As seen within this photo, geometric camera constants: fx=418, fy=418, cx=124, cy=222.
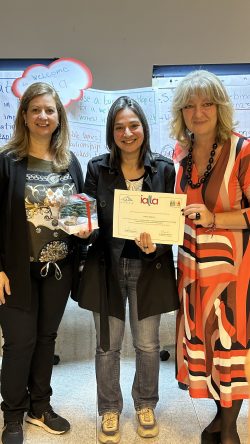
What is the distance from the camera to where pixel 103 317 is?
1758 millimetres

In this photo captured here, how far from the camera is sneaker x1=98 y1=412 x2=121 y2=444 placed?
1.86m

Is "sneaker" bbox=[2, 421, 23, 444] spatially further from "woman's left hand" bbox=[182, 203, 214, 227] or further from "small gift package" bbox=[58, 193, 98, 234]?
"woman's left hand" bbox=[182, 203, 214, 227]

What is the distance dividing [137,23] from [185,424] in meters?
2.74

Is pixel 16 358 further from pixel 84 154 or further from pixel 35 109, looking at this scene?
pixel 84 154

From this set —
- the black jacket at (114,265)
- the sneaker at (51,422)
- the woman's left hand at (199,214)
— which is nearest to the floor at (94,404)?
the sneaker at (51,422)

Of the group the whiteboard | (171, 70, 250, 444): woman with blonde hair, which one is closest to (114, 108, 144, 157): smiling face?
(171, 70, 250, 444): woman with blonde hair

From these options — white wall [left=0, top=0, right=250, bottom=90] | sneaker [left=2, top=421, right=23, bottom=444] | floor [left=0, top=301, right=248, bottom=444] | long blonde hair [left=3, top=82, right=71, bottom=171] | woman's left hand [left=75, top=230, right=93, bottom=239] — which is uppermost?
white wall [left=0, top=0, right=250, bottom=90]

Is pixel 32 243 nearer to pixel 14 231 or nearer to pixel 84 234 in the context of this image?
pixel 14 231

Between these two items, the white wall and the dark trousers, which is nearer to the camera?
the dark trousers

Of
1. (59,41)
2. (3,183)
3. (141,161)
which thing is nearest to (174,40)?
(59,41)

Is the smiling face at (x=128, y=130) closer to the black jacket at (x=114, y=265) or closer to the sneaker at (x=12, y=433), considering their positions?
the black jacket at (x=114, y=265)

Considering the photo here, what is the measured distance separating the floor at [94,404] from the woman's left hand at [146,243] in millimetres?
914

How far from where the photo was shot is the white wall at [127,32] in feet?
10.3

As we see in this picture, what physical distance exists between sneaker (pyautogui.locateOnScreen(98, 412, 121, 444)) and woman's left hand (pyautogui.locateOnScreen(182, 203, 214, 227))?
985 mm
